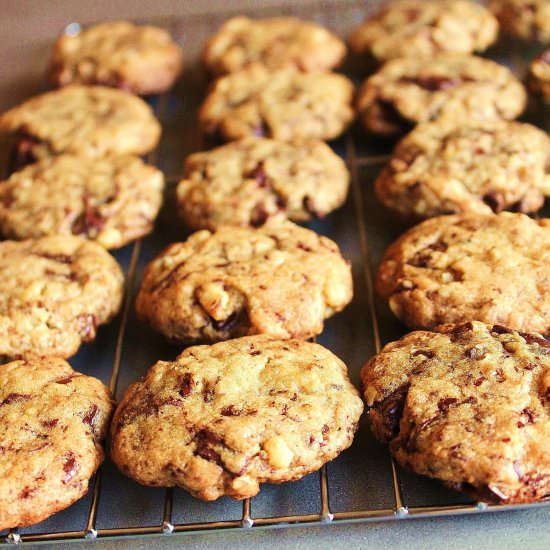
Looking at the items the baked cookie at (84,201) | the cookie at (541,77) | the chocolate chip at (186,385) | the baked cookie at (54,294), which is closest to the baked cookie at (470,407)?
the chocolate chip at (186,385)

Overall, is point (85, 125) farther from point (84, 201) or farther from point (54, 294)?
point (54, 294)

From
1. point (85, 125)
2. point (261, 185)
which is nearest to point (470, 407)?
point (261, 185)

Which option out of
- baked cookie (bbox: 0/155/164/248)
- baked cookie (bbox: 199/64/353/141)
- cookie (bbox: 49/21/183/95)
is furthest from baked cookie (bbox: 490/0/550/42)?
baked cookie (bbox: 0/155/164/248)

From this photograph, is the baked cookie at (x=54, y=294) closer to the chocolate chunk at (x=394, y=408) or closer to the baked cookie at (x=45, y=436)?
the baked cookie at (x=45, y=436)

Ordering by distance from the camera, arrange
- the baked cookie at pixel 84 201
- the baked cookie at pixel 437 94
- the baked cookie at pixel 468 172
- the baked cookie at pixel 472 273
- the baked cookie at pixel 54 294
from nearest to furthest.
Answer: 1. the baked cookie at pixel 472 273
2. the baked cookie at pixel 54 294
3. the baked cookie at pixel 468 172
4. the baked cookie at pixel 84 201
5. the baked cookie at pixel 437 94

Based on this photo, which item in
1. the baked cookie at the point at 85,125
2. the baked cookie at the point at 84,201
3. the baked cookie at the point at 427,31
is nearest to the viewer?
the baked cookie at the point at 84,201

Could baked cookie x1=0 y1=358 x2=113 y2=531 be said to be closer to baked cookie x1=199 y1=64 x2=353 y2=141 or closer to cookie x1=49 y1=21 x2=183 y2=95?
baked cookie x1=199 y1=64 x2=353 y2=141

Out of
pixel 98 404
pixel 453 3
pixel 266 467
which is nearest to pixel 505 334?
pixel 266 467
